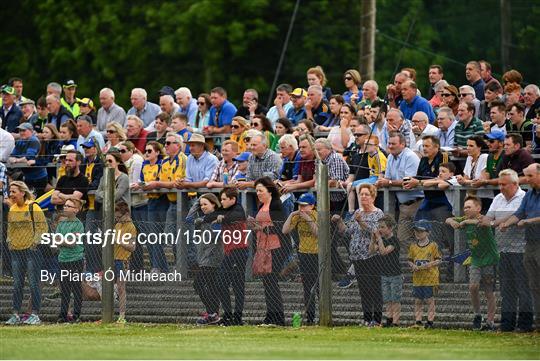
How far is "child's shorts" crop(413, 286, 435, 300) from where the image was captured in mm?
19234

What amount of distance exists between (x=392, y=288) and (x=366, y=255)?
0.55 metres

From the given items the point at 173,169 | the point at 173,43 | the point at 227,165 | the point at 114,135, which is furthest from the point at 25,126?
the point at 173,43

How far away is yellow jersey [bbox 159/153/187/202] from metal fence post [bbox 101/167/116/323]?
1.93m

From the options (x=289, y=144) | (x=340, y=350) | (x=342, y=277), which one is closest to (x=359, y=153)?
(x=289, y=144)

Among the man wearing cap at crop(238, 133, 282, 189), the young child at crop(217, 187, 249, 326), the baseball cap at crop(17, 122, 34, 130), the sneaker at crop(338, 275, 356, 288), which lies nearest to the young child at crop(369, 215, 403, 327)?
the sneaker at crop(338, 275, 356, 288)

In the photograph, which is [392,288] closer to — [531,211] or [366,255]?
[366,255]

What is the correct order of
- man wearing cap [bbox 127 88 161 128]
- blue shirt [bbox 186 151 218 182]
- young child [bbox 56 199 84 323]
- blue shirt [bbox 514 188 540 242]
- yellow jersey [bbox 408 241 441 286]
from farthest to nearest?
man wearing cap [bbox 127 88 161 128], blue shirt [bbox 186 151 218 182], young child [bbox 56 199 84 323], yellow jersey [bbox 408 241 441 286], blue shirt [bbox 514 188 540 242]

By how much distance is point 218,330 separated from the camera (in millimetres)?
19906

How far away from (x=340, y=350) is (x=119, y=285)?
4.94 meters

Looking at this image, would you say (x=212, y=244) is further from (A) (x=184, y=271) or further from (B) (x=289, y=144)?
(B) (x=289, y=144)

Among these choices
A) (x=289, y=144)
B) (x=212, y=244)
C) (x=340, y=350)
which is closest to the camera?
(x=340, y=350)

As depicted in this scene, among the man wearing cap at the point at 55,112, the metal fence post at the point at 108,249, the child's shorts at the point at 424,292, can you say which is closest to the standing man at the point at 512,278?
the child's shorts at the point at 424,292

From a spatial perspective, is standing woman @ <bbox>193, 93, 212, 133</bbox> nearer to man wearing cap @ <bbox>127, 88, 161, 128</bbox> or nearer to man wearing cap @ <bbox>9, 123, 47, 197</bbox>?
man wearing cap @ <bbox>127, 88, 161, 128</bbox>

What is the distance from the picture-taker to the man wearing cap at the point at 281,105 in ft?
84.0
